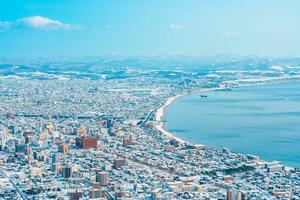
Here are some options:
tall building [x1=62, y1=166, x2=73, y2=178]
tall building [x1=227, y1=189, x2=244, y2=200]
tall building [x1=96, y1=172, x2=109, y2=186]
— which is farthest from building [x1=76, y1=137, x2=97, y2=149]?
tall building [x1=227, y1=189, x2=244, y2=200]

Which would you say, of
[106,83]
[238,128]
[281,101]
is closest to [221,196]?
[238,128]

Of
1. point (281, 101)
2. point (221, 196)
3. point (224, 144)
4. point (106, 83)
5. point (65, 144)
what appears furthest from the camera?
point (106, 83)

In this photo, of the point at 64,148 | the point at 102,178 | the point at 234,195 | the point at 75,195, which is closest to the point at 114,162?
the point at 102,178

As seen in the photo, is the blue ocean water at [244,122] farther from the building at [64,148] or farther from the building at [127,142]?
the building at [64,148]

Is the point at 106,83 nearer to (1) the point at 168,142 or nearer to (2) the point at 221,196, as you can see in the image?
(1) the point at 168,142

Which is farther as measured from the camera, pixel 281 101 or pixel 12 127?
pixel 281 101

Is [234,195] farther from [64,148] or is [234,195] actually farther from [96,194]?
[64,148]
